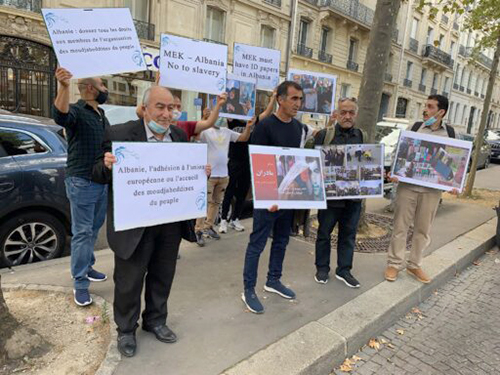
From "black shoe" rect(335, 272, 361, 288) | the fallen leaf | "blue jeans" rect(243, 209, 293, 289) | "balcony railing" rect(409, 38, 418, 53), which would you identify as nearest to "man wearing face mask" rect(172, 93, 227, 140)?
"blue jeans" rect(243, 209, 293, 289)

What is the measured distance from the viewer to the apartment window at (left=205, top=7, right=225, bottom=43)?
60.2 ft

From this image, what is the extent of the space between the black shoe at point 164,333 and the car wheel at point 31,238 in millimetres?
2149

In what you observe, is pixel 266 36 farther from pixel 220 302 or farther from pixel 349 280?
pixel 220 302

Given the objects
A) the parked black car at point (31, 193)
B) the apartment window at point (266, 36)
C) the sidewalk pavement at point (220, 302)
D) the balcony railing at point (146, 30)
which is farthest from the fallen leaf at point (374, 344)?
the apartment window at point (266, 36)

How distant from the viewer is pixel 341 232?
4.18m

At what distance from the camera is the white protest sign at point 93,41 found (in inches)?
112

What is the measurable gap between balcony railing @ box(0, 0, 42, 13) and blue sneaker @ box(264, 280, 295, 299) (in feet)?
46.2

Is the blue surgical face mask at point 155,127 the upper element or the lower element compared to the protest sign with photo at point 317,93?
lower

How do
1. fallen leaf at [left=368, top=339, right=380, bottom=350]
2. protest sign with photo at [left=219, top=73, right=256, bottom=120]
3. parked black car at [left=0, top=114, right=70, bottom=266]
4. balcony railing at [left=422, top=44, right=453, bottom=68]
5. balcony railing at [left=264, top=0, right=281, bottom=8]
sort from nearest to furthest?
fallen leaf at [left=368, top=339, right=380, bottom=350] → parked black car at [left=0, top=114, right=70, bottom=266] → protest sign with photo at [left=219, top=73, right=256, bottom=120] → balcony railing at [left=264, top=0, right=281, bottom=8] → balcony railing at [left=422, top=44, right=453, bottom=68]

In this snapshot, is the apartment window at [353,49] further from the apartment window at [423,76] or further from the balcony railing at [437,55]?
the apartment window at [423,76]

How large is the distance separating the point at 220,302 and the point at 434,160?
270 cm

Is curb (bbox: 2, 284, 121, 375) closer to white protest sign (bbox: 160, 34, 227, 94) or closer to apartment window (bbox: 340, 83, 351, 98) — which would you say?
white protest sign (bbox: 160, 34, 227, 94)

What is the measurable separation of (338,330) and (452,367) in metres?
0.93

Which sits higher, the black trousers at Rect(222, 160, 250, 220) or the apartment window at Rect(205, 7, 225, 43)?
the apartment window at Rect(205, 7, 225, 43)
